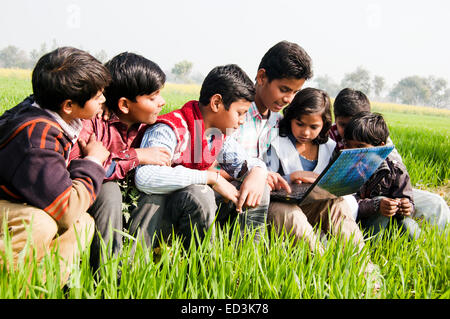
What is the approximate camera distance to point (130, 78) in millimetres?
2012

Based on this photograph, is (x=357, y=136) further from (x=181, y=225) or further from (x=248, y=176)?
(x=181, y=225)

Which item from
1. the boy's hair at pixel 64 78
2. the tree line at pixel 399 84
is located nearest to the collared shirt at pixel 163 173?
the boy's hair at pixel 64 78

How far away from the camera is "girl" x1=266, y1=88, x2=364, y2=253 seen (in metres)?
2.32

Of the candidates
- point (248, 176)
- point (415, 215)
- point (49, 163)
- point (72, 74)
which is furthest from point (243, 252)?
point (415, 215)

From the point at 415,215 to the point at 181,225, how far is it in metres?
1.83

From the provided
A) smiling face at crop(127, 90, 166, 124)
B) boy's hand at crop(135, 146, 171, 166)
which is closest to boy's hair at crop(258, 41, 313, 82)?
smiling face at crop(127, 90, 166, 124)

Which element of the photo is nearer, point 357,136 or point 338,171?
point 338,171

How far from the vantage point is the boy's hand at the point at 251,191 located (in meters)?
2.06

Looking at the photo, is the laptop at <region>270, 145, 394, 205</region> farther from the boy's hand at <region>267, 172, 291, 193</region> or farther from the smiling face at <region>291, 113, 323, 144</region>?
the smiling face at <region>291, 113, 323, 144</region>

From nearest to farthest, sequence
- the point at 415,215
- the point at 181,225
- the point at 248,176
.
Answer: the point at 181,225 → the point at 248,176 → the point at 415,215

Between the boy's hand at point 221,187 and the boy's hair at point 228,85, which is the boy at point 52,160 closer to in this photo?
the boy's hand at point 221,187

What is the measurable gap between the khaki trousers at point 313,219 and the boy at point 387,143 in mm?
665

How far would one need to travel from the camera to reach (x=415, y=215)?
290 cm
